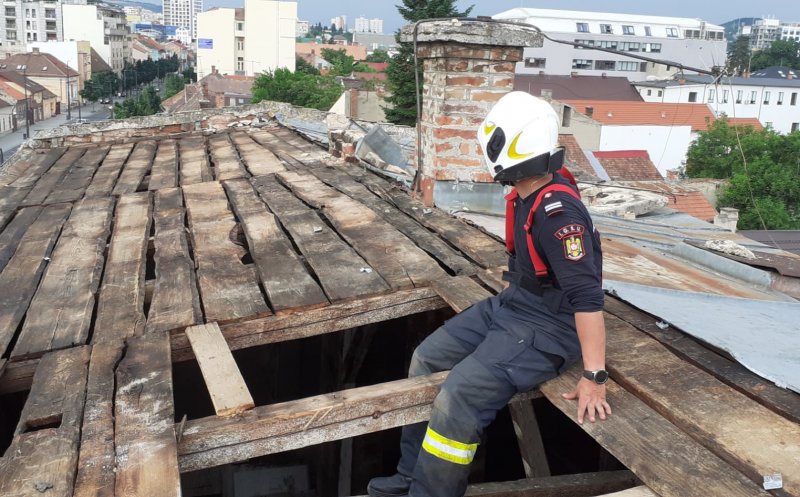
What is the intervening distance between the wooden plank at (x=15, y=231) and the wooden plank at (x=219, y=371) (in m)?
1.90

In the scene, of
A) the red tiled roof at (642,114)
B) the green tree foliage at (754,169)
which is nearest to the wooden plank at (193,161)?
the green tree foliage at (754,169)

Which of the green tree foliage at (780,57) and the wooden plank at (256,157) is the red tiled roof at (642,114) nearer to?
the wooden plank at (256,157)

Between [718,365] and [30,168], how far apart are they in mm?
7545

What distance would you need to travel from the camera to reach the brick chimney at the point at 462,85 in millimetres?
5066

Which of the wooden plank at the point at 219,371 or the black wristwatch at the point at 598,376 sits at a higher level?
the black wristwatch at the point at 598,376

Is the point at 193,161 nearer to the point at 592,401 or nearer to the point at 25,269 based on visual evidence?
the point at 25,269

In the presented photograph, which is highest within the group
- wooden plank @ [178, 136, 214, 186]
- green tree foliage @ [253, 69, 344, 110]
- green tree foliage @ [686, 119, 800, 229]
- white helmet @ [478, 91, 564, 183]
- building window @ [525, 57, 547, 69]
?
building window @ [525, 57, 547, 69]

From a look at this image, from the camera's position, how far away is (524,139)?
101 inches

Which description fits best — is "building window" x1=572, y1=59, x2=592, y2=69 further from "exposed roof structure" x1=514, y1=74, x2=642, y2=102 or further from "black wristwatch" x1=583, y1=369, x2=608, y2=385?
"black wristwatch" x1=583, y1=369, x2=608, y2=385

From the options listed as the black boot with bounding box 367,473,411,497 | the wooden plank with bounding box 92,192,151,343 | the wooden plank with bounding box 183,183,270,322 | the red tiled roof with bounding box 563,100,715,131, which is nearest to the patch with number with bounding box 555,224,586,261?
the black boot with bounding box 367,473,411,497

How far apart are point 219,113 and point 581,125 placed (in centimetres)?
2404

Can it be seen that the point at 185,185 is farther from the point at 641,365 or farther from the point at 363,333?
the point at 641,365

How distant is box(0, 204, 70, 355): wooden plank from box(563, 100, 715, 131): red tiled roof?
31488 millimetres

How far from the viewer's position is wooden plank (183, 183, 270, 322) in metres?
3.23
